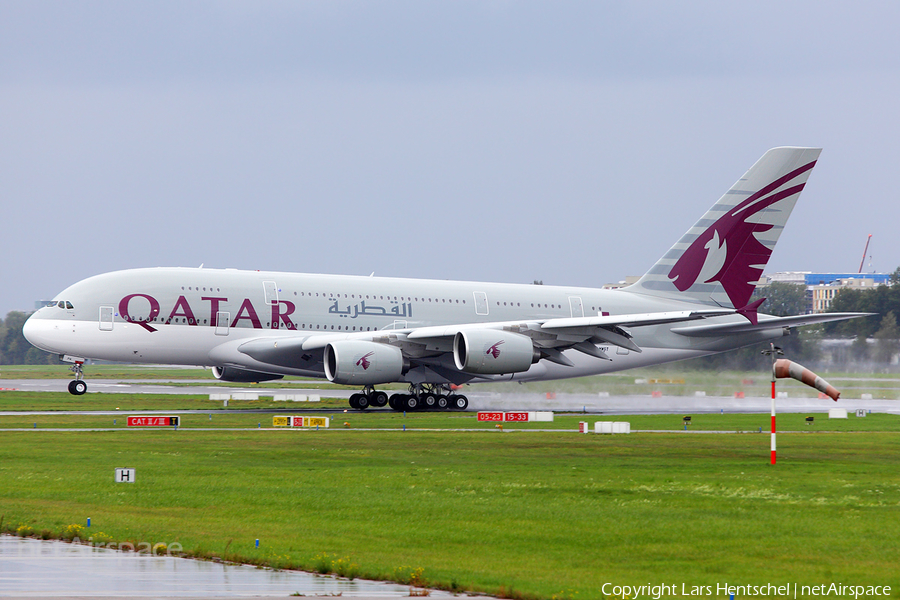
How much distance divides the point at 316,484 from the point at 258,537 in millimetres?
5952

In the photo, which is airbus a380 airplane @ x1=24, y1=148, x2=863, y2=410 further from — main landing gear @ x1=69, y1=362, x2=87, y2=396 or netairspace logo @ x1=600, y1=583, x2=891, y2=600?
netairspace logo @ x1=600, y1=583, x2=891, y2=600

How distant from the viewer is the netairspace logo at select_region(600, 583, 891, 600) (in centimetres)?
1156

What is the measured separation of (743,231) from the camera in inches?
1955

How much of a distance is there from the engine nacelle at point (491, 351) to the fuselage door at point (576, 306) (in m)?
7.51

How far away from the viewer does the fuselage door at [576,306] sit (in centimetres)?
4962

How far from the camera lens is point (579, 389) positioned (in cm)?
5097

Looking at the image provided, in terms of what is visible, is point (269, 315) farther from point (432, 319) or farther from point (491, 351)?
point (491, 351)

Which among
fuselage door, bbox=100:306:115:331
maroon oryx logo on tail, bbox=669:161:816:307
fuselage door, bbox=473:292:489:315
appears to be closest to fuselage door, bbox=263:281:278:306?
fuselage door, bbox=100:306:115:331

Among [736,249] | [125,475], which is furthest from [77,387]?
[736,249]

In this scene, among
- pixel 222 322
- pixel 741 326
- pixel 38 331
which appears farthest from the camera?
pixel 741 326

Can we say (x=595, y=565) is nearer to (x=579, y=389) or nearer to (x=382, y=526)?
(x=382, y=526)

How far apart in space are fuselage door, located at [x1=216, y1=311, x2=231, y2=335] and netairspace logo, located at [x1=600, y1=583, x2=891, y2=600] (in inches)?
1278

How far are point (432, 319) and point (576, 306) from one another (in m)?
7.19

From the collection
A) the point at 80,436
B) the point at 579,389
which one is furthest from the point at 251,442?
the point at 579,389
